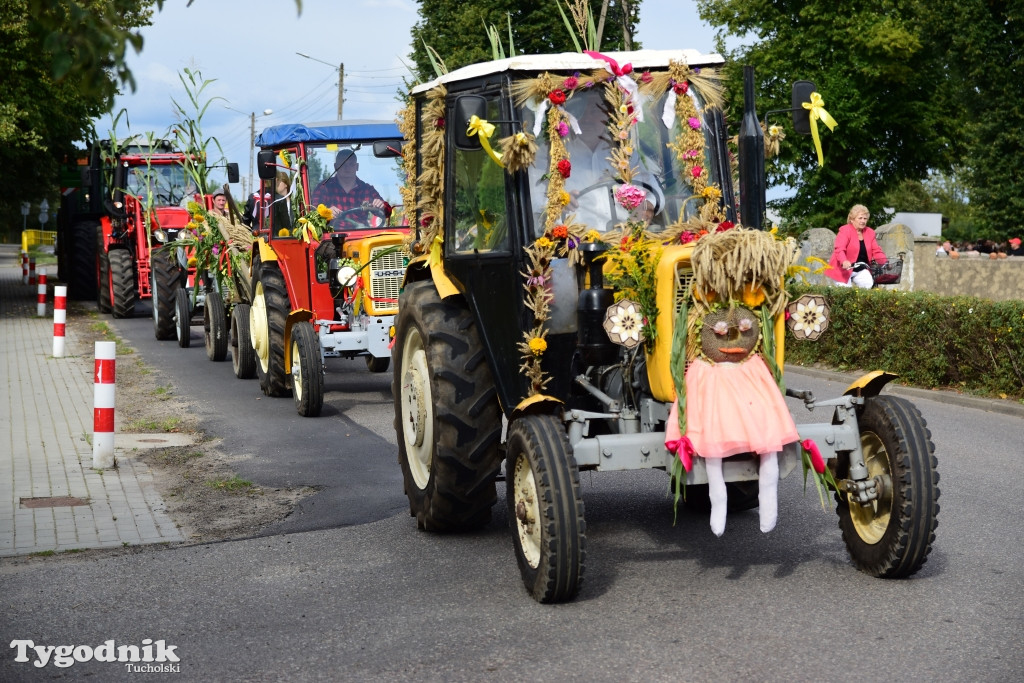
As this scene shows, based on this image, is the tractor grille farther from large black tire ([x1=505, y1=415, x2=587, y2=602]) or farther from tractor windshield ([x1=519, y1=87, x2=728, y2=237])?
large black tire ([x1=505, y1=415, x2=587, y2=602])

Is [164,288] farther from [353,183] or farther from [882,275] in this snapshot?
[882,275]

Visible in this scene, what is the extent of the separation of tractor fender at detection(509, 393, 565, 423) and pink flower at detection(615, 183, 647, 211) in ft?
3.29

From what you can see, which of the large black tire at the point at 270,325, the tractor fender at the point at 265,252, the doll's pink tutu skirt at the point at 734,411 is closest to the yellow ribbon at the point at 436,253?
the doll's pink tutu skirt at the point at 734,411

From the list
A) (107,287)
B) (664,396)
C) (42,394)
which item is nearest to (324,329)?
(42,394)

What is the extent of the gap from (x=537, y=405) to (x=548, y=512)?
1.74 feet

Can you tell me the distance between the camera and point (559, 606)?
5.47m

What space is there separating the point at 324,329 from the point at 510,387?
6704 millimetres

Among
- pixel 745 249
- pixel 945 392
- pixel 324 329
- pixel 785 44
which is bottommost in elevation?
pixel 945 392

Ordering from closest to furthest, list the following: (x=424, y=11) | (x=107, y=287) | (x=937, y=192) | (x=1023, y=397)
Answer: (x=1023, y=397) → (x=107, y=287) → (x=424, y=11) → (x=937, y=192)

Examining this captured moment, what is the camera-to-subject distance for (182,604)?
18.8ft

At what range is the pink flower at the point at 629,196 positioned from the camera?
5.98 m

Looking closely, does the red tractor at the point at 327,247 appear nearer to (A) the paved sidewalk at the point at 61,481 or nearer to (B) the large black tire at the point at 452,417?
(A) the paved sidewalk at the point at 61,481

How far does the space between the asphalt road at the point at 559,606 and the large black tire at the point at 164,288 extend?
1308cm

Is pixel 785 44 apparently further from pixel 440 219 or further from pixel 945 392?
→ pixel 440 219
